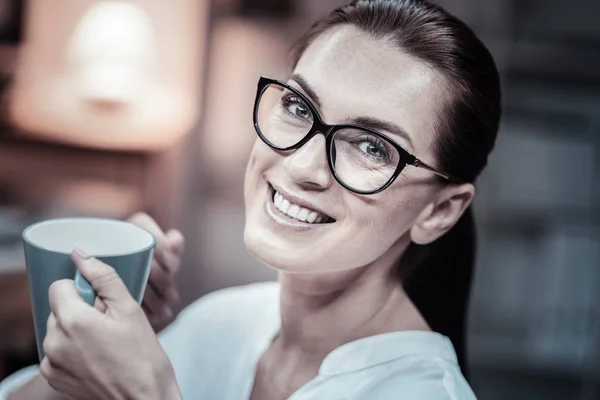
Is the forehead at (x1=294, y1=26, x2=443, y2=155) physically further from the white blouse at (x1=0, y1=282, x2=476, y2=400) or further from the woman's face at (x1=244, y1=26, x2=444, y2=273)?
the white blouse at (x1=0, y1=282, x2=476, y2=400)

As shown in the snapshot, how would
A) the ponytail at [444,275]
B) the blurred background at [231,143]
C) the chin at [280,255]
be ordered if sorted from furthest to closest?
the blurred background at [231,143]
the ponytail at [444,275]
the chin at [280,255]

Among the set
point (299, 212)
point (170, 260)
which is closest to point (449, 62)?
point (299, 212)

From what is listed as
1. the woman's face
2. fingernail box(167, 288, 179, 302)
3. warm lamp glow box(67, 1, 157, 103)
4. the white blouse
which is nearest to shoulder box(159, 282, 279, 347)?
the white blouse

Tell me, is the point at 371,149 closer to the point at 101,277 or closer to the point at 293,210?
the point at 293,210

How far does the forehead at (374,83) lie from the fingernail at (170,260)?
0.64 ft

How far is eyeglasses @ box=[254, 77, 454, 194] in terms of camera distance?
54 centimetres

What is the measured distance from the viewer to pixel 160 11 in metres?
0.97

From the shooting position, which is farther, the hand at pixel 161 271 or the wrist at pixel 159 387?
the hand at pixel 161 271

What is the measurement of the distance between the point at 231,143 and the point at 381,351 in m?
0.43

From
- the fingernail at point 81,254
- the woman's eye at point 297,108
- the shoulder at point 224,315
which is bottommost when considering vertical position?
the shoulder at point 224,315

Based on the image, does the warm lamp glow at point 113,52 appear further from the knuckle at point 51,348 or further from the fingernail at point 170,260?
the knuckle at point 51,348

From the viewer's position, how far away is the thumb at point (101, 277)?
46cm

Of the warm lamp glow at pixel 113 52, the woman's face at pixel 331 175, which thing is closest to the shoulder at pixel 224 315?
the woman's face at pixel 331 175

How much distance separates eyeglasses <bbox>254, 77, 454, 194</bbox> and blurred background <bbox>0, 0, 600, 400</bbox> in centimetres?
36
